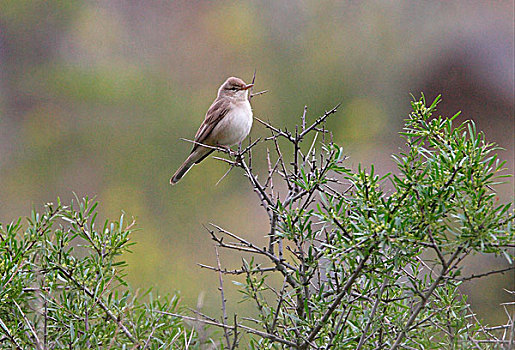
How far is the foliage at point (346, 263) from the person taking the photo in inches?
19.2

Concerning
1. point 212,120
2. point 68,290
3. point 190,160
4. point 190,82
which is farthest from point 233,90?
point 190,82

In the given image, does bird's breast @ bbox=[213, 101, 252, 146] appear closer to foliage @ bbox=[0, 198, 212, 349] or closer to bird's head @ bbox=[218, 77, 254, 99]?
bird's head @ bbox=[218, 77, 254, 99]

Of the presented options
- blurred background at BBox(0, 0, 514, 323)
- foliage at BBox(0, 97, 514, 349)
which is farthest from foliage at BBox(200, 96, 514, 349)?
blurred background at BBox(0, 0, 514, 323)

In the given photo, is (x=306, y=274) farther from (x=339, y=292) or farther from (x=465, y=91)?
(x=465, y=91)

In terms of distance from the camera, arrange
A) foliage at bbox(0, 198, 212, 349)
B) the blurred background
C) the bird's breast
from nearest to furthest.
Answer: foliage at bbox(0, 198, 212, 349) → the bird's breast → the blurred background

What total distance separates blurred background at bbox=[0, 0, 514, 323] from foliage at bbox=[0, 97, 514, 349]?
8.77ft

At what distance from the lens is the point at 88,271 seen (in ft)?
2.15

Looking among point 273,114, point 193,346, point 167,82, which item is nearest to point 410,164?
point 193,346

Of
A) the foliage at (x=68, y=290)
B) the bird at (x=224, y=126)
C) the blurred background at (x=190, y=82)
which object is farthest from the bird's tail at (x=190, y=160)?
the foliage at (x=68, y=290)

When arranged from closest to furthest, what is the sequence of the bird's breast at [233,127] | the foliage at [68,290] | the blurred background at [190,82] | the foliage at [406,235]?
the foliage at [406,235] < the foliage at [68,290] < the bird's breast at [233,127] < the blurred background at [190,82]

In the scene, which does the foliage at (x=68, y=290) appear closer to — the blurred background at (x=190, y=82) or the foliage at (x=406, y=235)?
the foliage at (x=406, y=235)

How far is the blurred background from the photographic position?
350 centimetres

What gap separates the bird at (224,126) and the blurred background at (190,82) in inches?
49.7

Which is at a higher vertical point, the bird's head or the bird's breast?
the bird's head
